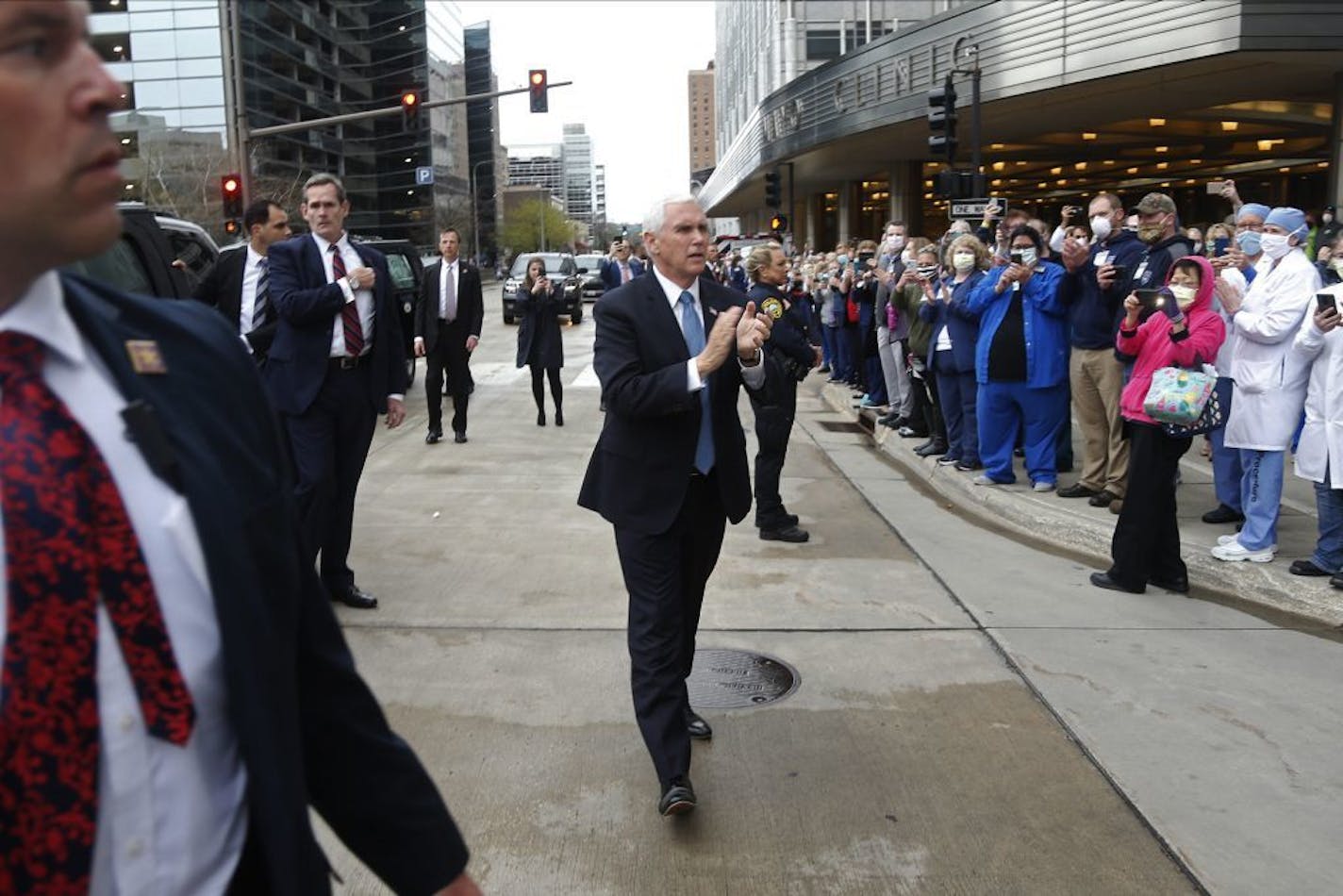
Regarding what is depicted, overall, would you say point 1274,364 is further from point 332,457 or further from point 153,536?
point 153,536

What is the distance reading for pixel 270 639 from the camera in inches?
53.3

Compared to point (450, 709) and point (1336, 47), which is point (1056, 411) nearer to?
point (450, 709)

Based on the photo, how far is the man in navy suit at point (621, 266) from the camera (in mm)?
19730

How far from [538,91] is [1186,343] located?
2106 centimetres

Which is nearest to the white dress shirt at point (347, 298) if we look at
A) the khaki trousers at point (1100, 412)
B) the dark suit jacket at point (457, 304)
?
the khaki trousers at point (1100, 412)

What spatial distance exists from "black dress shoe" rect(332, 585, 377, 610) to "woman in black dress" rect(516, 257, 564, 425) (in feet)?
21.9

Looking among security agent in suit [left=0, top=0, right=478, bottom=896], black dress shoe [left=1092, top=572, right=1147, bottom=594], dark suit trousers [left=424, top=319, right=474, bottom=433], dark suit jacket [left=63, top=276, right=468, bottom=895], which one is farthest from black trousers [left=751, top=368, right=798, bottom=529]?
security agent in suit [left=0, top=0, right=478, bottom=896]

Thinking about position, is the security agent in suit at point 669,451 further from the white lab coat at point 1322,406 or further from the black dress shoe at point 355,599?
the white lab coat at point 1322,406

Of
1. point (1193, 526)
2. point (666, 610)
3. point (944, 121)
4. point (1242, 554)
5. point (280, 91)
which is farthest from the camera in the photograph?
point (280, 91)

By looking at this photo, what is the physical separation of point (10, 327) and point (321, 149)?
284 ft

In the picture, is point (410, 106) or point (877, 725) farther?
point (410, 106)

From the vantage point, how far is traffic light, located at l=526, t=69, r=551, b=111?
2502 centimetres

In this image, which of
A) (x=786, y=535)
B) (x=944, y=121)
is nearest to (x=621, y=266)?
(x=944, y=121)

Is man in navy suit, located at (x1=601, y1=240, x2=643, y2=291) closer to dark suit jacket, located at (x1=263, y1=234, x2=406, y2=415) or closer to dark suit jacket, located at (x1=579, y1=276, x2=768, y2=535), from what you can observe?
dark suit jacket, located at (x1=263, y1=234, x2=406, y2=415)
